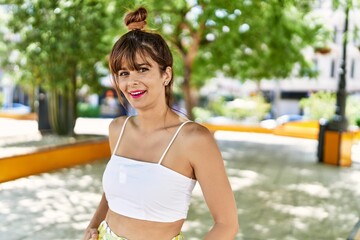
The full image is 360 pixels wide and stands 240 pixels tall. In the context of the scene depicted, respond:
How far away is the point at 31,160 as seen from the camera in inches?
348

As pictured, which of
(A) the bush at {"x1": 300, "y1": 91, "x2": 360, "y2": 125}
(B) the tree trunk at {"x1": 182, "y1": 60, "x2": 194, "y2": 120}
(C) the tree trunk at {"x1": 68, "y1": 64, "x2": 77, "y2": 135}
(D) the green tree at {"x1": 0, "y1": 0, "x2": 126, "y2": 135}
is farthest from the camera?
(A) the bush at {"x1": 300, "y1": 91, "x2": 360, "y2": 125}

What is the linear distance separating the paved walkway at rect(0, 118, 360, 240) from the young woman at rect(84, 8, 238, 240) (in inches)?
143

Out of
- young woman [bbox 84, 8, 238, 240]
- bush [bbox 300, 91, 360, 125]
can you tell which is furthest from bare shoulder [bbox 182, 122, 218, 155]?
bush [bbox 300, 91, 360, 125]

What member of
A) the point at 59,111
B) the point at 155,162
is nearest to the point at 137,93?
the point at 155,162

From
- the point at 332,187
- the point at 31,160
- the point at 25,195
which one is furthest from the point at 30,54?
the point at 332,187

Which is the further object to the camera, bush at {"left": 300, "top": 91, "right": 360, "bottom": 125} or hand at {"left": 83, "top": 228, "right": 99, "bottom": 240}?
bush at {"left": 300, "top": 91, "right": 360, "bottom": 125}

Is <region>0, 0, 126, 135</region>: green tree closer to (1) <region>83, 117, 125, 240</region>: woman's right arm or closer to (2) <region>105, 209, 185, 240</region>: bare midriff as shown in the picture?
(1) <region>83, 117, 125, 240</region>: woman's right arm

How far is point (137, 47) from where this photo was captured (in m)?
1.67

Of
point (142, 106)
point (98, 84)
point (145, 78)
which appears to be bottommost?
point (98, 84)

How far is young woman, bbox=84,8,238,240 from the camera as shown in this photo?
1.58 metres

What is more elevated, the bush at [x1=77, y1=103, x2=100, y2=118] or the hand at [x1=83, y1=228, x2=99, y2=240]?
the hand at [x1=83, y1=228, x2=99, y2=240]

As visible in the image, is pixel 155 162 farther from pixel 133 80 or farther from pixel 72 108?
pixel 72 108

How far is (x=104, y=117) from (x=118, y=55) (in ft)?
97.7

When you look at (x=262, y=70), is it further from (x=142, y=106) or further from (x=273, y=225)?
(x=142, y=106)
